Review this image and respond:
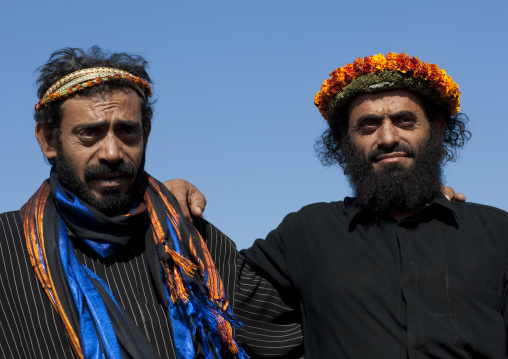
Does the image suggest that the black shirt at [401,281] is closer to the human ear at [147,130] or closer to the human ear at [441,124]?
the human ear at [441,124]

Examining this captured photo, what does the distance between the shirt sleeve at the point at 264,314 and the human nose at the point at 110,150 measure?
2.96 ft

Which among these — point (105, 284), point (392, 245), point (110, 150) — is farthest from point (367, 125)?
point (105, 284)

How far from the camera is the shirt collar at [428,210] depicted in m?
4.25

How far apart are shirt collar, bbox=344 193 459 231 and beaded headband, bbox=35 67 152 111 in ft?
5.33

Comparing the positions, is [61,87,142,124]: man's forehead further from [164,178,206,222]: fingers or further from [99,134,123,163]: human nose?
[164,178,206,222]: fingers

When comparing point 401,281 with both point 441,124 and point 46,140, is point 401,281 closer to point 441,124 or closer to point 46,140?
point 441,124

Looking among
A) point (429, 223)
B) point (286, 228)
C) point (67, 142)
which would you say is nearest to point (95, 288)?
point (67, 142)

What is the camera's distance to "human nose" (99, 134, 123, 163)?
405cm

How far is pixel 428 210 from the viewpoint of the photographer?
14.1ft

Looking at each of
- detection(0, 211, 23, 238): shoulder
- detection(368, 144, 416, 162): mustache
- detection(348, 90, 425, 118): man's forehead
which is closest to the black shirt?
detection(368, 144, 416, 162): mustache

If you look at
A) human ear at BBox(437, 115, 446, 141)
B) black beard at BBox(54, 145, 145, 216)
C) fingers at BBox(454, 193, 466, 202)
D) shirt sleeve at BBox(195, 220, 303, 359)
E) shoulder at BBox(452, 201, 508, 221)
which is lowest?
shirt sleeve at BBox(195, 220, 303, 359)

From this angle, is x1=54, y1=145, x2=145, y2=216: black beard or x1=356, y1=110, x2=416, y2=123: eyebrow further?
x1=356, y1=110, x2=416, y2=123: eyebrow

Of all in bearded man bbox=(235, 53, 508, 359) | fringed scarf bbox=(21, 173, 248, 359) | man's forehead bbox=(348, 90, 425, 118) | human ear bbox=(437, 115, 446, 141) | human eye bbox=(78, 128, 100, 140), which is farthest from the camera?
human ear bbox=(437, 115, 446, 141)

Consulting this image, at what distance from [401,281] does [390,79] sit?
52.1 inches
